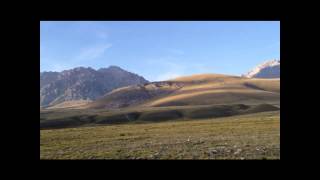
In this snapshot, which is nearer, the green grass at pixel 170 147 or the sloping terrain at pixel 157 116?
the green grass at pixel 170 147

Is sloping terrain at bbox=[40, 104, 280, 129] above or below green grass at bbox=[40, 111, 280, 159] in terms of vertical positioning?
below

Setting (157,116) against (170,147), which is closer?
(170,147)

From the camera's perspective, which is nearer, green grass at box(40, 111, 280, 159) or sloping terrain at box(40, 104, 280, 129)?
green grass at box(40, 111, 280, 159)

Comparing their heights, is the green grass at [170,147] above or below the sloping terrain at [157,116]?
above

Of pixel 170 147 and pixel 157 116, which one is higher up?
pixel 170 147
